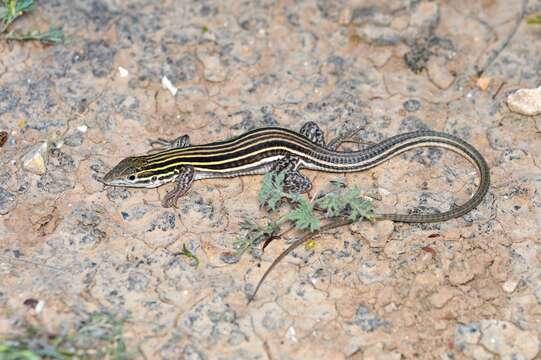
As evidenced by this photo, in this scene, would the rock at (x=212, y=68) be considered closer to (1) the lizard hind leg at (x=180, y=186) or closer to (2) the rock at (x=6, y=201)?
(1) the lizard hind leg at (x=180, y=186)

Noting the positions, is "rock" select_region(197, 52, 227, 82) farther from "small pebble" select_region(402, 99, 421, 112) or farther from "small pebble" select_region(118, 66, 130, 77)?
"small pebble" select_region(402, 99, 421, 112)

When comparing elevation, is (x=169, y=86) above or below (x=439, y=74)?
below

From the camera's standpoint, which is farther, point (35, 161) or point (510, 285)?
point (35, 161)

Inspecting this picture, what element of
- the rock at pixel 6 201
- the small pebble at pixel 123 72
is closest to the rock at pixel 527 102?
the small pebble at pixel 123 72

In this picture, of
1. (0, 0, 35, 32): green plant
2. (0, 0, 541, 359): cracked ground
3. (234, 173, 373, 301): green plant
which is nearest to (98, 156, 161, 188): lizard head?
(0, 0, 541, 359): cracked ground

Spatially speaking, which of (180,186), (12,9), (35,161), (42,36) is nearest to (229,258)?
(180,186)

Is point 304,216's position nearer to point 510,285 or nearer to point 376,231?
point 376,231

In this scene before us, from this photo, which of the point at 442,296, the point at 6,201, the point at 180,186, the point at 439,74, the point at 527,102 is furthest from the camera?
the point at 439,74
